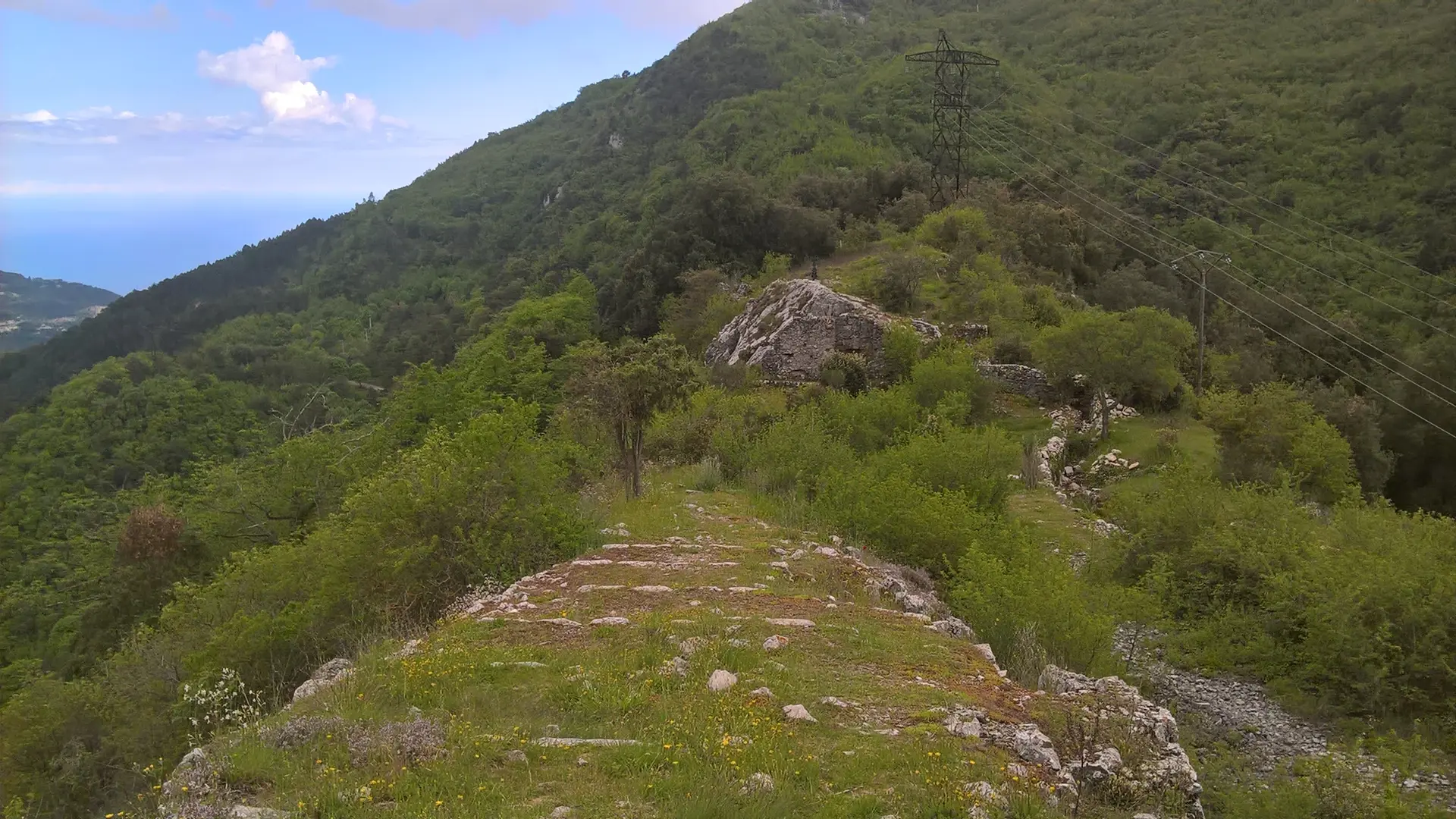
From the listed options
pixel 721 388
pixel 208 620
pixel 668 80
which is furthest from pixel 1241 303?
pixel 668 80

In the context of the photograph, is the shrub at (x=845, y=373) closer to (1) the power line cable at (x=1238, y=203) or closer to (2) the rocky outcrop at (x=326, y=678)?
(2) the rocky outcrop at (x=326, y=678)

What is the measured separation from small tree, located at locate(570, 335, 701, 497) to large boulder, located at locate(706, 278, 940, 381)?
10496 mm

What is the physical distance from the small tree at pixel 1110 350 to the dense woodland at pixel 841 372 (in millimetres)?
142

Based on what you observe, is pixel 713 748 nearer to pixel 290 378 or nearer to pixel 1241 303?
pixel 1241 303

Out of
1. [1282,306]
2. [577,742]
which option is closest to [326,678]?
[577,742]

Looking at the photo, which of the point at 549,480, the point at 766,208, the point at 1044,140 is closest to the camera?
the point at 549,480

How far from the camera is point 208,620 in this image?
442 inches

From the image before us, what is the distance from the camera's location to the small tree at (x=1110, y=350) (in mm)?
20828

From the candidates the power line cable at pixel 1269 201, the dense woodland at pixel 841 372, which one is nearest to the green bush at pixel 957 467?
the dense woodland at pixel 841 372

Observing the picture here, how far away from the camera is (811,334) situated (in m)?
23.0

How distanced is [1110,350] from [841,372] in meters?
6.59

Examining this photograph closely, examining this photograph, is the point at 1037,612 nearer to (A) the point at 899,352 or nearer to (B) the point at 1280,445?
(B) the point at 1280,445

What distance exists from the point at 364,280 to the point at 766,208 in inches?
2188

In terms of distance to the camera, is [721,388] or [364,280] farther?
[364,280]
